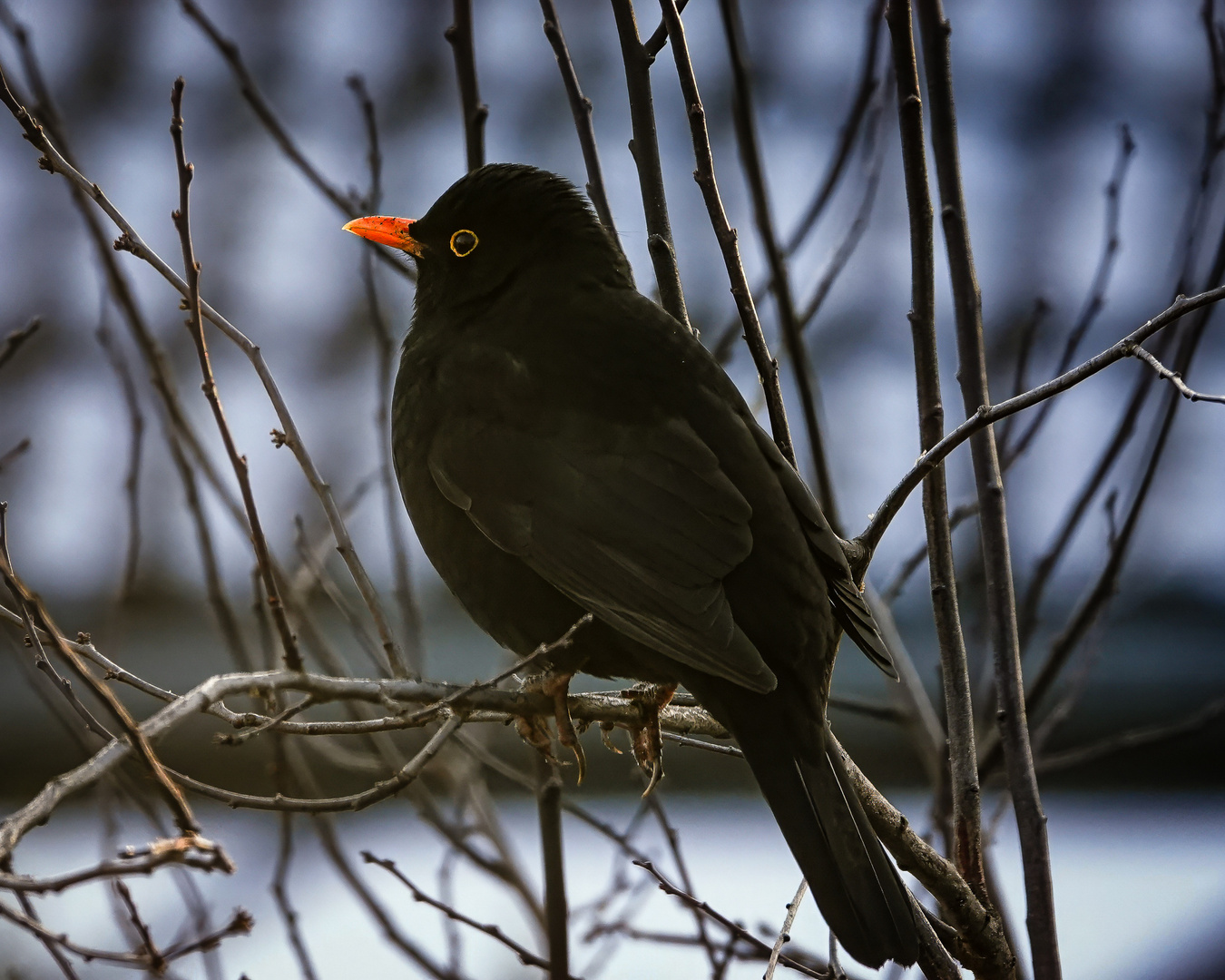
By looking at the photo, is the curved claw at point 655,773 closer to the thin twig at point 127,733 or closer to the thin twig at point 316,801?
the thin twig at point 316,801

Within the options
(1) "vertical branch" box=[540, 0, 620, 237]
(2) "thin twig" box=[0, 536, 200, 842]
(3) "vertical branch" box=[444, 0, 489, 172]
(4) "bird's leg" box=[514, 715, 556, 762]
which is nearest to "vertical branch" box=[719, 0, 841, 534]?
(1) "vertical branch" box=[540, 0, 620, 237]

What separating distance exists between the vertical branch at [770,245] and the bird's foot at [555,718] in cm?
81

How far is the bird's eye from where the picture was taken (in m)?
3.56

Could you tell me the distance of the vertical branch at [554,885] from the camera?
214cm

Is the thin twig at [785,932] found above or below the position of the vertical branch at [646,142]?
below

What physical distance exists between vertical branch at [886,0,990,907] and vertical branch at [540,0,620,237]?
0.78 m

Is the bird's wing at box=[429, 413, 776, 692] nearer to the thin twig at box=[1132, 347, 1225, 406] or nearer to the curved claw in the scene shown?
the curved claw

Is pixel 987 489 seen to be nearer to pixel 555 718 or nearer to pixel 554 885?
pixel 555 718

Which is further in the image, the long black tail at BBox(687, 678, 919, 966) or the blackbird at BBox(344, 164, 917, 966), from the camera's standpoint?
the blackbird at BBox(344, 164, 917, 966)

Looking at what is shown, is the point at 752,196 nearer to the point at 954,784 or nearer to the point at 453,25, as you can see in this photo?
the point at 453,25

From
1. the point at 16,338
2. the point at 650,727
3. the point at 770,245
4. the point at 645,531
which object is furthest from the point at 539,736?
the point at 16,338

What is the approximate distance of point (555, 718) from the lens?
2.79 metres

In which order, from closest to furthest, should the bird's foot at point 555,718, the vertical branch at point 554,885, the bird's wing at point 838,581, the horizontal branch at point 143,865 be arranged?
1. the horizontal branch at point 143,865
2. the vertical branch at point 554,885
3. the bird's foot at point 555,718
4. the bird's wing at point 838,581

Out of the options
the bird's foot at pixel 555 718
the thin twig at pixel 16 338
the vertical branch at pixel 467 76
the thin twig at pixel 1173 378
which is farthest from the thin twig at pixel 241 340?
the thin twig at pixel 1173 378
